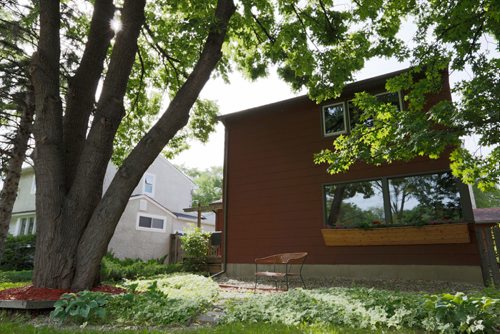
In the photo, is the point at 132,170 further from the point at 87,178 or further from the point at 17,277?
the point at 17,277

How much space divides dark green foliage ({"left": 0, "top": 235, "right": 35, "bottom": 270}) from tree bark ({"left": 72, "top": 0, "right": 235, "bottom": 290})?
12.2 m

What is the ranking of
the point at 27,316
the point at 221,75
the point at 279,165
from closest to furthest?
the point at 27,316
the point at 221,75
the point at 279,165

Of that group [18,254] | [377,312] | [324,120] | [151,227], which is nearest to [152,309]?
[377,312]

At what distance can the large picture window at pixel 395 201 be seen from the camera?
8523 mm

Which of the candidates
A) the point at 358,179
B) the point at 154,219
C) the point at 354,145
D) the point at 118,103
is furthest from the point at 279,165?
the point at 154,219

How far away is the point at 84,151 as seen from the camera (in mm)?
5293

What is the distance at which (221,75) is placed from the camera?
31.8ft

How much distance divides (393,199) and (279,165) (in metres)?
3.72

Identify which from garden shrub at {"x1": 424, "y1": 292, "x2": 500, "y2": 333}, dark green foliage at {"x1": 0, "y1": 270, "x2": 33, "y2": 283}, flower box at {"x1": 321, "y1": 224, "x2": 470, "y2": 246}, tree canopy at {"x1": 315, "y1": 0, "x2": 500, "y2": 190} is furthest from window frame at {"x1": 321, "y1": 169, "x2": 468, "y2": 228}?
dark green foliage at {"x1": 0, "y1": 270, "x2": 33, "y2": 283}

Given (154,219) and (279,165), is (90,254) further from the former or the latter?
(154,219)

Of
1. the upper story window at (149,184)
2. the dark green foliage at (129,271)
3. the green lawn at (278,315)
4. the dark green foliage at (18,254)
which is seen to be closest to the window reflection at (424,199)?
the green lawn at (278,315)

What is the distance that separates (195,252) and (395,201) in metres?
7.39

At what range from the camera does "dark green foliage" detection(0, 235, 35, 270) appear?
14.2 metres

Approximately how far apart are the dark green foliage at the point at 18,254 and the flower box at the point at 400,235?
13060mm
